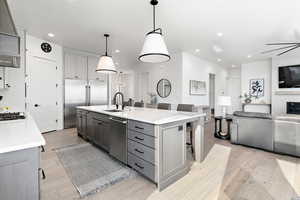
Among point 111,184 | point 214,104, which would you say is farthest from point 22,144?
point 214,104

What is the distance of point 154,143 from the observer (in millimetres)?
1854

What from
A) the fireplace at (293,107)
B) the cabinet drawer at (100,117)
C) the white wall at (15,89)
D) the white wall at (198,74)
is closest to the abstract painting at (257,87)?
the fireplace at (293,107)

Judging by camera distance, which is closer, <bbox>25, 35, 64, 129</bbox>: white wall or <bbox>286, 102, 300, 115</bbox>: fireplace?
<bbox>25, 35, 64, 129</bbox>: white wall

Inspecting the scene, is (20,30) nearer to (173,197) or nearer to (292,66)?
(173,197)

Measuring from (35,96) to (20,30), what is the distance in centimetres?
185

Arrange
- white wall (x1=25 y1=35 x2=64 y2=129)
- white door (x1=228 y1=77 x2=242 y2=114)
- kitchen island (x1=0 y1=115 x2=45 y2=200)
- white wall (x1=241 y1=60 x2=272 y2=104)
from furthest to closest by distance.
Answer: white door (x1=228 y1=77 x2=242 y2=114) → white wall (x1=241 y1=60 x2=272 y2=104) → white wall (x1=25 y1=35 x2=64 y2=129) → kitchen island (x1=0 y1=115 x2=45 y2=200)

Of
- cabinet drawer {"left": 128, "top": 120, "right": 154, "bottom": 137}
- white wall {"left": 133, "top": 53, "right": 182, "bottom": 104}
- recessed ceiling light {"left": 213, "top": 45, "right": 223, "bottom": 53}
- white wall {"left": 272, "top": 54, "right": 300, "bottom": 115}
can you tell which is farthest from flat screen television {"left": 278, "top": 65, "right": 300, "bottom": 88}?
cabinet drawer {"left": 128, "top": 120, "right": 154, "bottom": 137}

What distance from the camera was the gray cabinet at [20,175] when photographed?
97 centimetres

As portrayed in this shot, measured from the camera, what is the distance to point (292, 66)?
5777 millimetres

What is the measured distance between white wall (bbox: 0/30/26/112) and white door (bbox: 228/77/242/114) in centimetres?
970

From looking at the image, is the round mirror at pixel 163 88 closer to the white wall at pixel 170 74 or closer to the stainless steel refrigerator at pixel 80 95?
the white wall at pixel 170 74

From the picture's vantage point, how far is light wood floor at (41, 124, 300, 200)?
1766 millimetres

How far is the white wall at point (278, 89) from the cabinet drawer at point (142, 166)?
694 centimetres

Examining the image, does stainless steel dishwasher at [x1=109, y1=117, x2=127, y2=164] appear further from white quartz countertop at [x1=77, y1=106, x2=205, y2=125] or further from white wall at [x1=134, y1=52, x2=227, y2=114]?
white wall at [x1=134, y1=52, x2=227, y2=114]
